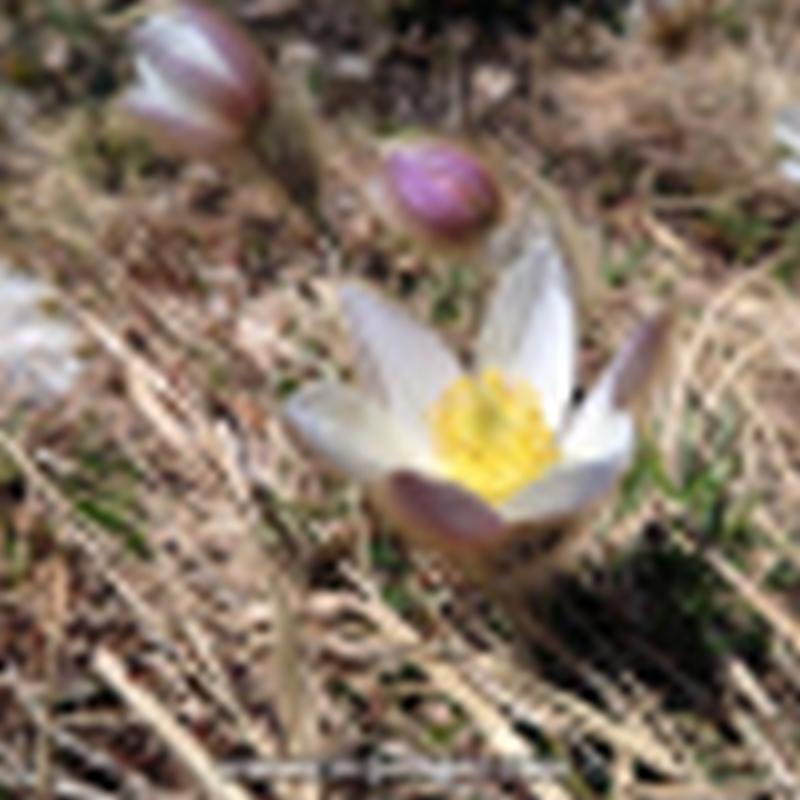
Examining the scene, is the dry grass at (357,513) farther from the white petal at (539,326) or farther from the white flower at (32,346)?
the white petal at (539,326)

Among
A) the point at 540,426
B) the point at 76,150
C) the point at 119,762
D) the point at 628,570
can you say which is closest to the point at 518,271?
the point at 540,426

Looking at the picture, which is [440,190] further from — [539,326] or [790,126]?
→ [790,126]

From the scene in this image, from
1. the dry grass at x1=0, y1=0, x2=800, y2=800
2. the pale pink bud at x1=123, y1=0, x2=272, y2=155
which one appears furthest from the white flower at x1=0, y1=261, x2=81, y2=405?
the pale pink bud at x1=123, y1=0, x2=272, y2=155

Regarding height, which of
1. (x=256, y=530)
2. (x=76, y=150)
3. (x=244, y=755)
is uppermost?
(x=76, y=150)

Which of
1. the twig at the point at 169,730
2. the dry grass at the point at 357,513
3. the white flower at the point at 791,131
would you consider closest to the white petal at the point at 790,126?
the white flower at the point at 791,131

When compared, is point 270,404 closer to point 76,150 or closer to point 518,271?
point 518,271
